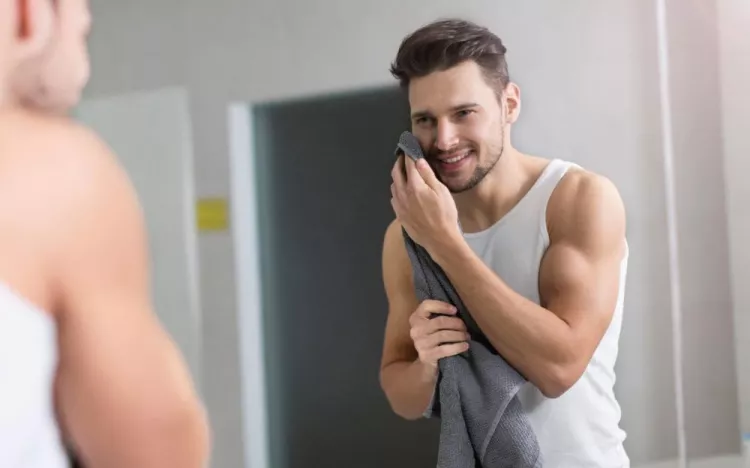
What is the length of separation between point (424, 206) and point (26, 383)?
0.42 m

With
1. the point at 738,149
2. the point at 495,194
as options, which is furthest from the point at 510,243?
the point at 738,149

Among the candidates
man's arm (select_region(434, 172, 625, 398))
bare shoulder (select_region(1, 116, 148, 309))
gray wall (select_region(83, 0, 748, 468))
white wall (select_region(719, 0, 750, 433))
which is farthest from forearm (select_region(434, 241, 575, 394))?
bare shoulder (select_region(1, 116, 148, 309))

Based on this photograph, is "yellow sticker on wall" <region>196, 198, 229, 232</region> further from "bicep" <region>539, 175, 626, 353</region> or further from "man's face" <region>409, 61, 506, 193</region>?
"bicep" <region>539, 175, 626, 353</region>

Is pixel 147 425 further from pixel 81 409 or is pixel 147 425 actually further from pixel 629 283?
pixel 629 283

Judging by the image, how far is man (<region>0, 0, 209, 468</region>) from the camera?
16.1 inches

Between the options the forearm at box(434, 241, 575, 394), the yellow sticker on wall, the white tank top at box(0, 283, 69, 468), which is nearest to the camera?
the white tank top at box(0, 283, 69, 468)

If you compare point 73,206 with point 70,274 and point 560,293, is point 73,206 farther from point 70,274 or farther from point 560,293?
point 560,293

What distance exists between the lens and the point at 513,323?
67 centimetres

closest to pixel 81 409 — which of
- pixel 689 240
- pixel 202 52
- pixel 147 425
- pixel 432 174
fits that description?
pixel 147 425

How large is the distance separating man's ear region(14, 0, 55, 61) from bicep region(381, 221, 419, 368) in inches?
16.6

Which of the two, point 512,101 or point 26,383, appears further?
point 512,101

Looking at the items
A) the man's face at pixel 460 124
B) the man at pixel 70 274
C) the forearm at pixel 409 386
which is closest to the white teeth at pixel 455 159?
the man's face at pixel 460 124

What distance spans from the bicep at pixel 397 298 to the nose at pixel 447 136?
0.37 ft

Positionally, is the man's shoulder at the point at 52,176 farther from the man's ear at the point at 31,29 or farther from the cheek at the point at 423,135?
the cheek at the point at 423,135
